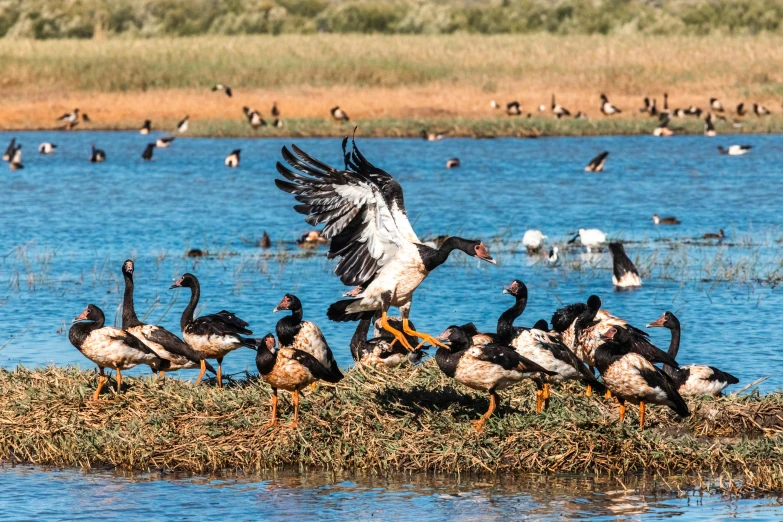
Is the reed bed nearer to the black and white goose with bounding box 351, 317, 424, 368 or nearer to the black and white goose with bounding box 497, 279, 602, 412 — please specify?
the black and white goose with bounding box 497, 279, 602, 412

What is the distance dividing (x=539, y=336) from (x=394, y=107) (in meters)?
34.9

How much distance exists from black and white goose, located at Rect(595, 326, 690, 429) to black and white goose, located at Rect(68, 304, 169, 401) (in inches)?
152

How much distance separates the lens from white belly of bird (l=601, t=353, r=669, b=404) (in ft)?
31.3

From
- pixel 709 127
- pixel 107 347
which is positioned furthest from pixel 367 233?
pixel 709 127

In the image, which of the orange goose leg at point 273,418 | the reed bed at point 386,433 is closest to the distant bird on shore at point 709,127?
the reed bed at point 386,433

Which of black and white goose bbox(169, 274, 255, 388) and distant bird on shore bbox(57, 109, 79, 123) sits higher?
distant bird on shore bbox(57, 109, 79, 123)

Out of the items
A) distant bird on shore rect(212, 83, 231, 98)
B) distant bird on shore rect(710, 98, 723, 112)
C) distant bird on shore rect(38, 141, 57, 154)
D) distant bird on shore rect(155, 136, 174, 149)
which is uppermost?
distant bird on shore rect(212, 83, 231, 98)

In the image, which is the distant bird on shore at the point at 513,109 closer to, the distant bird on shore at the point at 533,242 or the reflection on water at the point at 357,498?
the distant bird on shore at the point at 533,242

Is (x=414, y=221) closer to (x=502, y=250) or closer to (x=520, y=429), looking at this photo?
(x=502, y=250)

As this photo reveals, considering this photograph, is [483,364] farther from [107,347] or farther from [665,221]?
[665,221]

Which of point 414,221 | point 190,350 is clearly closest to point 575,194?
point 414,221

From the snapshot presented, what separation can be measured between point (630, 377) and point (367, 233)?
2.74 m

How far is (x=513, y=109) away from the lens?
1719 inches

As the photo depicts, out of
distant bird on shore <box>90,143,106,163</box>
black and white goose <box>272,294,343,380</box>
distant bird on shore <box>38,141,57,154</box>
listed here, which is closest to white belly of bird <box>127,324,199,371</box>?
black and white goose <box>272,294,343,380</box>
